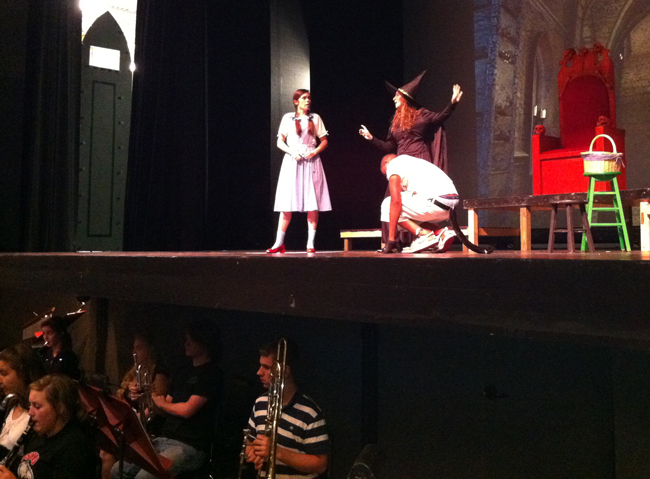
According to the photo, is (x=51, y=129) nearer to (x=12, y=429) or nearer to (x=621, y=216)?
(x=12, y=429)

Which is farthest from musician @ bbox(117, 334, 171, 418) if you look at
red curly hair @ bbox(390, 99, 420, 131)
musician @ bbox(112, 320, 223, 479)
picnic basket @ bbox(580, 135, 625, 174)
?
picnic basket @ bbox(580, 135, 625, 174)

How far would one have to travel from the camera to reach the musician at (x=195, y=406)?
3.41m

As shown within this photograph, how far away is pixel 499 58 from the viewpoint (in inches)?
261

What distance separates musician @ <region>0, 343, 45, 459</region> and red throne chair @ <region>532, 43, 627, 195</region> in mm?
4006

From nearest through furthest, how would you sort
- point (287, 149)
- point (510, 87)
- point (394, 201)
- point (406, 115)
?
point (394, 201) → point (406, 115) → point (287, 149) → point (510, 87)

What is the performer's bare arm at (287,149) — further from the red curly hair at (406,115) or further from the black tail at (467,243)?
the black tail at (467,243)

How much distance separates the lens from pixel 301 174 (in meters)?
4.79

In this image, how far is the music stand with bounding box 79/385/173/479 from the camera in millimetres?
2738

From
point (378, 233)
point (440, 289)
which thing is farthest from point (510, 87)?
point (440, 289)

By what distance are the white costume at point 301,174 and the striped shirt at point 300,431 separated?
2105 mm

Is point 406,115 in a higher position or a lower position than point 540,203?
higher

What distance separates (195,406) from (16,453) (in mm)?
971

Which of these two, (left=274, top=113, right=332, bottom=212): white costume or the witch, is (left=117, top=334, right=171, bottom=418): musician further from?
the witch

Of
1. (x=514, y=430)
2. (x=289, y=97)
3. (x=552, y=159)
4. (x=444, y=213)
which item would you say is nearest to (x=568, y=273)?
(x=514, y=430)
